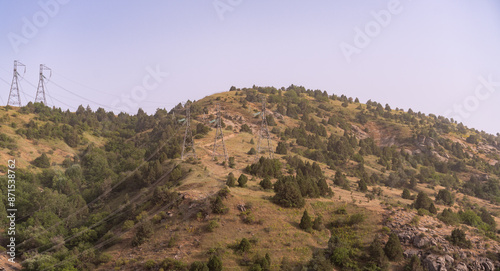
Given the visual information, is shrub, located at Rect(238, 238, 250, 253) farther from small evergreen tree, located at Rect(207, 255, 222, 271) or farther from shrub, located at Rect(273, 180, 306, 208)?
shrub, located at Rect(273, 180, 306, 208)

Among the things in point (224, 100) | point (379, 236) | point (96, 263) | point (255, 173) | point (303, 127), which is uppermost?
point (224, 100)

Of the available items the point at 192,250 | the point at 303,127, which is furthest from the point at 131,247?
the point at 303,127

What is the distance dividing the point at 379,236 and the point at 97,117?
141514 mm

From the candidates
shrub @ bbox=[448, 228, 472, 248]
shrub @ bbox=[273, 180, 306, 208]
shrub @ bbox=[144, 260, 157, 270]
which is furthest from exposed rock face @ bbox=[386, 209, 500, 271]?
shrub @ bbox=[144, 260, 157, 270]

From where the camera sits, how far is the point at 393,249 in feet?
140

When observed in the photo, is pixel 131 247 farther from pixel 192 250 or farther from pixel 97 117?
pixel 97 117

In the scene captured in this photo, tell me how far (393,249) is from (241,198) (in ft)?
74.6

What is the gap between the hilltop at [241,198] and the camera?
43.4m

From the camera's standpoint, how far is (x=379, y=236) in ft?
154

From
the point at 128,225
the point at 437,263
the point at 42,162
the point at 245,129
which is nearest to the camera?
the point at 437,263

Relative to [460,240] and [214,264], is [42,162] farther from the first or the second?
[460,240]

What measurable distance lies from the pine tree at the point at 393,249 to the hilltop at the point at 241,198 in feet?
0.58

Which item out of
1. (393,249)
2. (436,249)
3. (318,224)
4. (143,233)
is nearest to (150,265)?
(143,233)

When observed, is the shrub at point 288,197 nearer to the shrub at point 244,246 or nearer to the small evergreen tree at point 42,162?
the shrub at point 244,246
